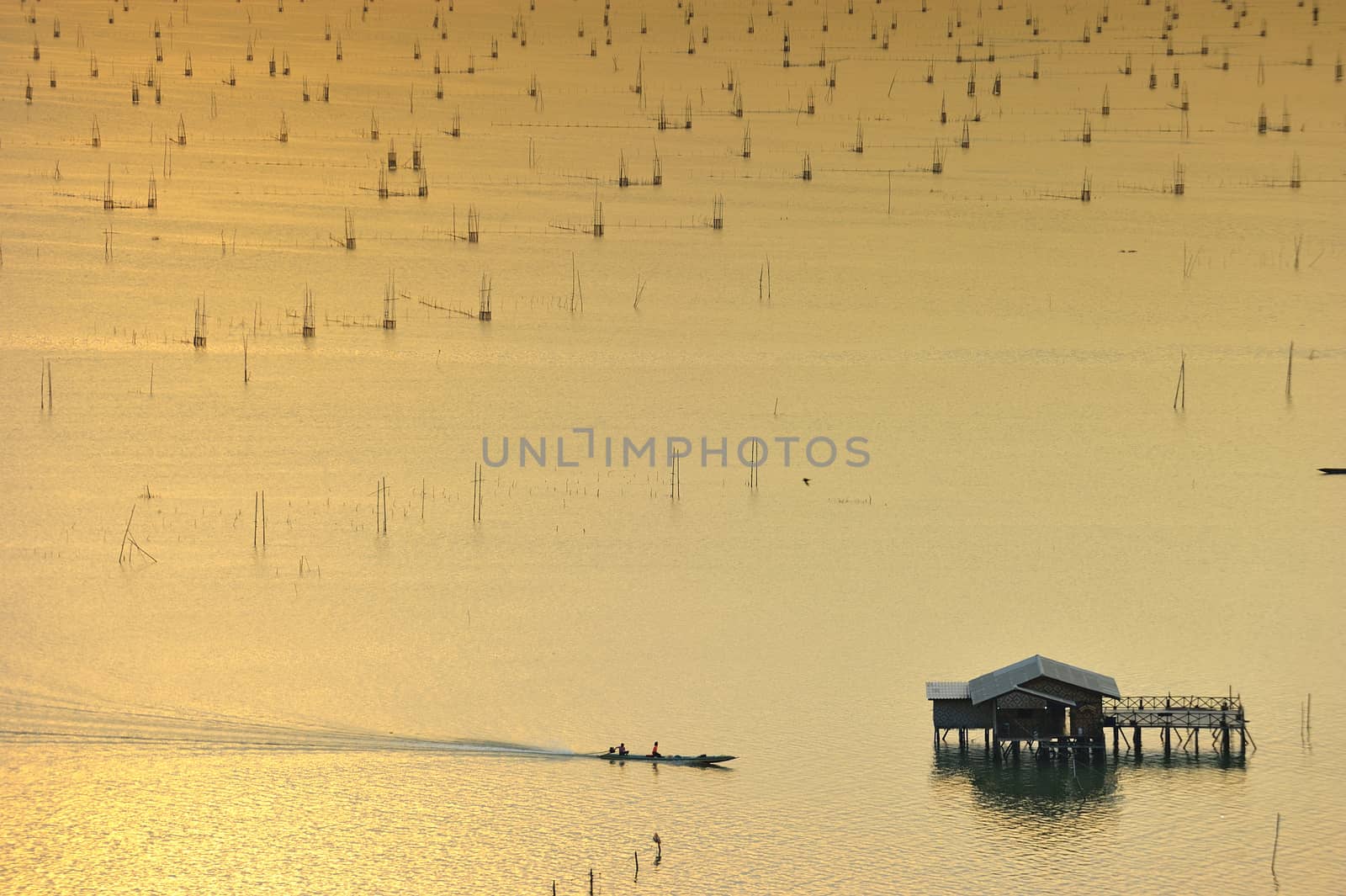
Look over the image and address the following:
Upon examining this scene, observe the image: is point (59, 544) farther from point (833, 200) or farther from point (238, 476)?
point (833, 200)

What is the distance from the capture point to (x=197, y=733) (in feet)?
173

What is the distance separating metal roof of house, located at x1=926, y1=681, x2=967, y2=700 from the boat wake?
7101 millimetres

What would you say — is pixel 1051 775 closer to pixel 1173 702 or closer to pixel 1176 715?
pixel 1176 715

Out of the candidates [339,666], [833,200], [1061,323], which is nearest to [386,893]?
[339,666]

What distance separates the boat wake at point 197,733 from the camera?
51.8 m

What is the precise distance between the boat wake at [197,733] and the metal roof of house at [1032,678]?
8.07m

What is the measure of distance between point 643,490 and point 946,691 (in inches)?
687

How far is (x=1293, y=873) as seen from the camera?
46.9 metres

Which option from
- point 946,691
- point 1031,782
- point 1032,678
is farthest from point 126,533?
point 1031,782

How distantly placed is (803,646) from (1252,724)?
9843mm

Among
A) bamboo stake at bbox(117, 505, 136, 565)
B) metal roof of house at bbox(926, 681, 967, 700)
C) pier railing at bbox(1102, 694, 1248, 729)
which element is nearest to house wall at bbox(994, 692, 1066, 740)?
metal roof of house at bbox(926, 681, 967, 700)

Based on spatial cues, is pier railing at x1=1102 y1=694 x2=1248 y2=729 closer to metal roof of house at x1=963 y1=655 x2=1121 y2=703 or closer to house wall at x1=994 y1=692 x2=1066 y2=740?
metal roof of house at x1=963 y1=655 x2=1121 y2=703

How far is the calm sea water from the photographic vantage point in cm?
A: 4891

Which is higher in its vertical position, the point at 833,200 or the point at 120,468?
the point at 833,200
